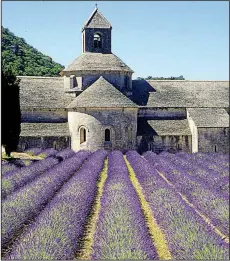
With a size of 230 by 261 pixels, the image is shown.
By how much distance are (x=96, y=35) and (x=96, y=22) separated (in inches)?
39.9

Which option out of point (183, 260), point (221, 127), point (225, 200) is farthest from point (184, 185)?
point (221, 127)

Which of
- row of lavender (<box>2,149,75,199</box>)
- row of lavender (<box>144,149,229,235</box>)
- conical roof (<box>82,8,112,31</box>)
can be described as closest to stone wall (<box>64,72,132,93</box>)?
conical roof (<box>82,8,112,31</box>)

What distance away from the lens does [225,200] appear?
32.1 feet

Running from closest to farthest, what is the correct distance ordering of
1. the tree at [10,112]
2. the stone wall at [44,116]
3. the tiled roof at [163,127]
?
1. the tree at [10,112]
2. the tiled roof at [163,127]
3. the stone wall at [44,116]

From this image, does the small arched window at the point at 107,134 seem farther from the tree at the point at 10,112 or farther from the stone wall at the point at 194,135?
the tree at the point at 10,112

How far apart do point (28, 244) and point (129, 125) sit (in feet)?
81.6

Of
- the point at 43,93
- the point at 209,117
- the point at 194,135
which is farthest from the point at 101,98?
the point at 209,117

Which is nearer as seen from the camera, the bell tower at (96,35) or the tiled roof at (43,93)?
the tiled roof at (43,93)

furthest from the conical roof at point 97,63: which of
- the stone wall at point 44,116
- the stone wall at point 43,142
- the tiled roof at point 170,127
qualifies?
the stone wall at point 43,142

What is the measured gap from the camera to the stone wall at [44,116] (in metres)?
32.9

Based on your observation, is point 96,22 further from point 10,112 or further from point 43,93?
point 10,112

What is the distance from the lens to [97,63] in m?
34.5

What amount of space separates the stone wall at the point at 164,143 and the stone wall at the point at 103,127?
1.11 meters

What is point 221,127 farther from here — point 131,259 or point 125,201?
point 131,259
